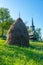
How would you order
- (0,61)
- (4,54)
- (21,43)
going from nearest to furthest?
(0,61) → (4,54) → (21,43)

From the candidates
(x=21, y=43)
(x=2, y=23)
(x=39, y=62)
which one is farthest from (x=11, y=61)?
(x=2, y=23)

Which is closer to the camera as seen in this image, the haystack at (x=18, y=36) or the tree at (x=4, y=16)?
the haystack at (x=18, y=36)

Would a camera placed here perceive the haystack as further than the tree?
No

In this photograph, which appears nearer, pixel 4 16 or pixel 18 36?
pixel 18 36

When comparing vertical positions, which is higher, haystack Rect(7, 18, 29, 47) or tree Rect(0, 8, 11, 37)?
tree Rect(0, 8, 11, 37)

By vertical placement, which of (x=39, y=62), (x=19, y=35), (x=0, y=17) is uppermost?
(x=0, y=17)

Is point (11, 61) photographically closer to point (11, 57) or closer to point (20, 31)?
point (11, 57)

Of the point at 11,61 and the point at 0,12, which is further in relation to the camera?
the point at 0,12

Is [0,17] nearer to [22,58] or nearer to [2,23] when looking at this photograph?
[2,23]

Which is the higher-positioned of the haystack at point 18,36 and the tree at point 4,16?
the tree at point 4,16

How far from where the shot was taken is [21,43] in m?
22.4

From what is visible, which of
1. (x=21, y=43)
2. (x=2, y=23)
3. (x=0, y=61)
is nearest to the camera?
(x=0, y=61)

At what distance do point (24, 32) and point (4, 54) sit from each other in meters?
9.34

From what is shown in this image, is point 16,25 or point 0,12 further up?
point 0,12
